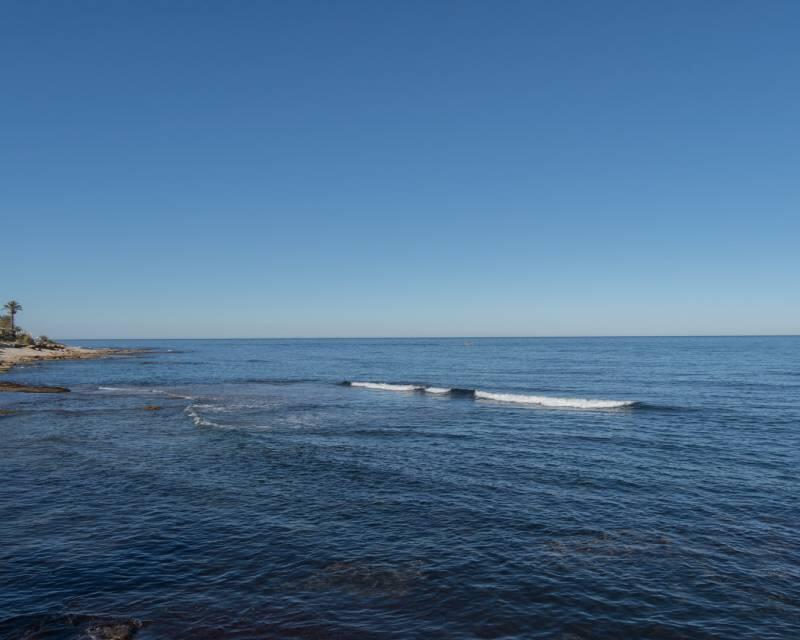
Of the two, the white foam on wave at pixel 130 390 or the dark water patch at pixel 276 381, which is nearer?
the white foam on wave at pixel 130 390

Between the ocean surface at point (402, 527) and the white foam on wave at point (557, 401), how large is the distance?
7.45 metres

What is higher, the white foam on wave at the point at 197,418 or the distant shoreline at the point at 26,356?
the distant shoreline at the point at 26,356

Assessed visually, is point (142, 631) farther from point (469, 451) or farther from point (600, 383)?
point (600, 383)

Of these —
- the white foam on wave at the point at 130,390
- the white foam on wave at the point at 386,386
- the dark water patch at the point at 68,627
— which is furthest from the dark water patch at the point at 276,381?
the dark water patch at the point at 68,627

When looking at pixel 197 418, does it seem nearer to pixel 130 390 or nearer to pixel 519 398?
pixel 130 390

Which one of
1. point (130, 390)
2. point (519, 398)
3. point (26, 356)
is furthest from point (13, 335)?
point (519, 398)

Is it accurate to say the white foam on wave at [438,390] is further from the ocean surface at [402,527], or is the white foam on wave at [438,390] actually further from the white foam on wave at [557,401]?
the ocean surface at [402,527]

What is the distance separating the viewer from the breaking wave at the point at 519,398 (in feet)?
180

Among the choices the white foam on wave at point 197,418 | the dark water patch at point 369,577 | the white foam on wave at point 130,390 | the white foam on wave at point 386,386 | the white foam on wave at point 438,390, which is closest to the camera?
the dark water patch at point 369,577

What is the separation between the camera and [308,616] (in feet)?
49.3

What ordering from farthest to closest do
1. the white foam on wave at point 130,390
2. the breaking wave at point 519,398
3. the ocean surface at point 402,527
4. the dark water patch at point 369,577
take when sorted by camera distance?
1. the white foam on wave at point 130,390
2. the breaking wave at point 519,398
3. the dark water patch at point 369,577
4. the ocean surface at point 402,527

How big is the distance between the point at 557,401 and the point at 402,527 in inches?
1571

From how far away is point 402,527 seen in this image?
21688mm

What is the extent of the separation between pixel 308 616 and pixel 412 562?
454 cm
